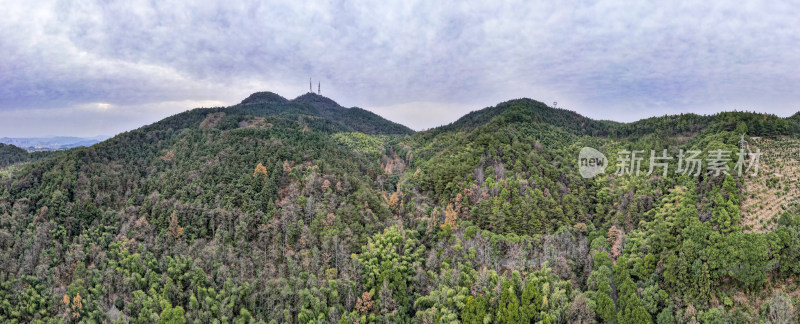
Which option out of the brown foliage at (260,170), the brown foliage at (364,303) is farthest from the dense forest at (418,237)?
the brown foliage at (260,170)

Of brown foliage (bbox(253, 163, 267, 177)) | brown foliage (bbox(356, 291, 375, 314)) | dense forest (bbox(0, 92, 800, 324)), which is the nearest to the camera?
dense forest (bbox(0, 92, 800, 324))

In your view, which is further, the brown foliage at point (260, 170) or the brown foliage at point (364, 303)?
the brown foliage at point (260, 170)

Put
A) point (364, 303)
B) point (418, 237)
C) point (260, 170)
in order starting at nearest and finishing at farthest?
A: point (364, 303) < point (418, 237) < point (260, 170)

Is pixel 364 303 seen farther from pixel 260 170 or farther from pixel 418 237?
pixel 260 170

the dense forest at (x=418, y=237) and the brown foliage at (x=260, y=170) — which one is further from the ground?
the brown foliage at (x=260, y=170)

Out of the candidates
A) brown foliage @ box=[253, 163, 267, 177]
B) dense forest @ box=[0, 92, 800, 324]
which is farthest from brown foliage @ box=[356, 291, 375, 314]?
brown foliage @ box=[253, 163, 267, 177]

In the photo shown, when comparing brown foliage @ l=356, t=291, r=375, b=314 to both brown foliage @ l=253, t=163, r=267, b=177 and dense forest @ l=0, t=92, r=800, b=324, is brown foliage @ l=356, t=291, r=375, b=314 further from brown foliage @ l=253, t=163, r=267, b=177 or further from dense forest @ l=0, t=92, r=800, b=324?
brown foliage @ l=253, t=163, r=267, b=177

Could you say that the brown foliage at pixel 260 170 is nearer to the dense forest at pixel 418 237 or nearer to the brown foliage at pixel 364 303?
the dense forest at pixel 418 237

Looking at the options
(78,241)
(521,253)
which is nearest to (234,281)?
(78,241)

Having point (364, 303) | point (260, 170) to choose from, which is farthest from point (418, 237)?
point (260, 170)
